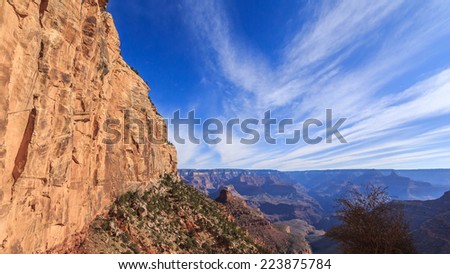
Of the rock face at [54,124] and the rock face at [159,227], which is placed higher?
the rock face at [54,124]

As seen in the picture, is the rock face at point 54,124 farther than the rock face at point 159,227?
No

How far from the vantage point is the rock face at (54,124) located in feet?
36.5

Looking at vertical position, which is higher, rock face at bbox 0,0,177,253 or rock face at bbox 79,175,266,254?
rock face at bbox 0,0,177,253

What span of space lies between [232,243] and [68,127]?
32068 mm

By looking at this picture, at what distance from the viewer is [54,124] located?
14.9 metres

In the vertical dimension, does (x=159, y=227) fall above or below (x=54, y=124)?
below

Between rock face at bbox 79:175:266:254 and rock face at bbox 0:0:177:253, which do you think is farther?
rock face at bbox 79:175:266:254

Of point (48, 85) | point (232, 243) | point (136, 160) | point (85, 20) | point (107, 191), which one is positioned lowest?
point (232, 243)

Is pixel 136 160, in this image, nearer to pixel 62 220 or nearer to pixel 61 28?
pixel 62 220

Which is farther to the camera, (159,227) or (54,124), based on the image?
(159,227)

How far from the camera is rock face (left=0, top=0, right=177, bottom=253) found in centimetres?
1113

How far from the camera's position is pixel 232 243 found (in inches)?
1581
